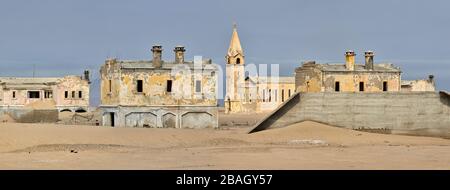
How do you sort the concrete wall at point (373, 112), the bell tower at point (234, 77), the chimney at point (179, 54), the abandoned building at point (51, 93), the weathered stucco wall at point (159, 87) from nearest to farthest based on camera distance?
the concrete wall at point (373, 112), the weathered stucco wall at point (159, 87), the chimney at point (179, 54), the abandoned building at point (51, 93), the bell tower at point (234, 77)

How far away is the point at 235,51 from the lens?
80.6m

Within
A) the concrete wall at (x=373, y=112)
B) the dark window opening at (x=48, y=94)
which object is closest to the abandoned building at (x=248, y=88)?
the dark window opening at (x=48, y=94)

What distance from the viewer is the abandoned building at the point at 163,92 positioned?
37.3 m

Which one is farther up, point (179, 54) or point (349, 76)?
point (179, 54)

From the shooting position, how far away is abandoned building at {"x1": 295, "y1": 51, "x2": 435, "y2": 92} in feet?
156

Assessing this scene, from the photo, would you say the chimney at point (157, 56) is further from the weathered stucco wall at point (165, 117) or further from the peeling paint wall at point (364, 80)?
the peeling paint wall at point (364, 80)

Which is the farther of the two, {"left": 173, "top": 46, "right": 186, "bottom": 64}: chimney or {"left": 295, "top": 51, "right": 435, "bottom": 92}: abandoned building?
{"left": 295, "top": 51, "right": 435, "bottom": 92}: abandoned building

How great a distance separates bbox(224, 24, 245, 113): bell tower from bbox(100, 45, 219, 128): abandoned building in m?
39.7

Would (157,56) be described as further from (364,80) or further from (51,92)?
(51,92)

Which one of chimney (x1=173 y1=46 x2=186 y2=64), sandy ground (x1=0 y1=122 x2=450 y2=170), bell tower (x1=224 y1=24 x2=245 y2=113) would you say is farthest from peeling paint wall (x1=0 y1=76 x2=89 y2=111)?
sandy ground (x1=0 y1=122 x2=450 y2=170)

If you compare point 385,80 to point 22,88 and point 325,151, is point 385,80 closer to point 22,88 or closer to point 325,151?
point 325,151

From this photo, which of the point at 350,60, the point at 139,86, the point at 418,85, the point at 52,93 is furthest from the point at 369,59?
the point at 52,93

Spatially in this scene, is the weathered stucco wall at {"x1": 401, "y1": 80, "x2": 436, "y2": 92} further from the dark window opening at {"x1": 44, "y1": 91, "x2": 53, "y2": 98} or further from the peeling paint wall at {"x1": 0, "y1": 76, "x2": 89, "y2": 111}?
the dark window opening at {"x1": 44, "y1": 91, "x2": 53, "y2": 98}

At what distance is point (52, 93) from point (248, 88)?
79.2ft
